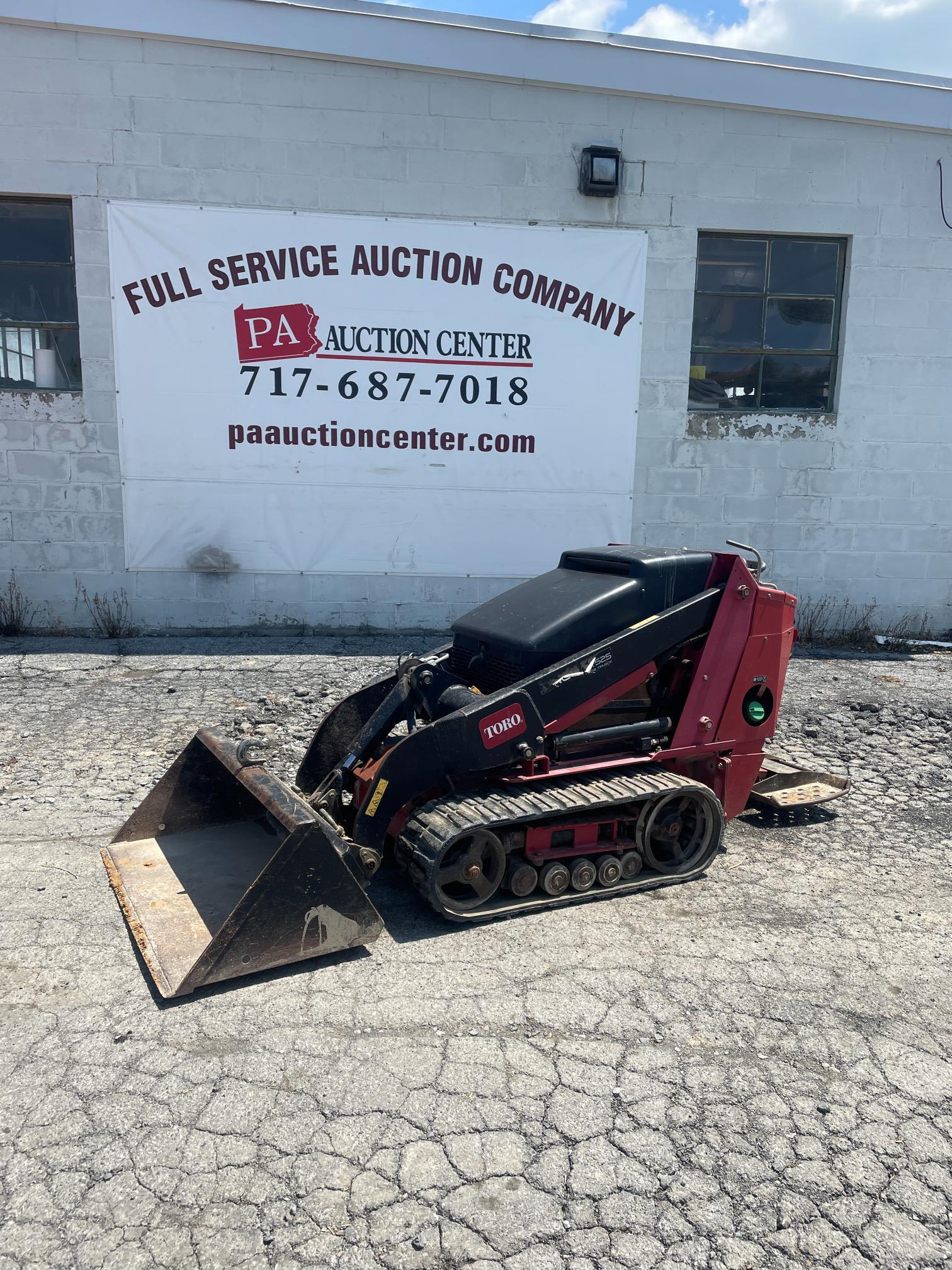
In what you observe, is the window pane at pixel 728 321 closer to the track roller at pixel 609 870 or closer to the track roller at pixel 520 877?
the track roller at pixel 609 870

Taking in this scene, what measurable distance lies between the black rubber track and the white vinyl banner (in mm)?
5342

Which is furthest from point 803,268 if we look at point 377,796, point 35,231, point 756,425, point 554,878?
point 377,796

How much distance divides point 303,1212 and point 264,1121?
0.36 meters

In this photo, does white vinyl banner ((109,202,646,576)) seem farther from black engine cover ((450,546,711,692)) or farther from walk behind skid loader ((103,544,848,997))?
black engine cover ((450,546,711,692))

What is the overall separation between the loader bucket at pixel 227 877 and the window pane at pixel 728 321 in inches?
271

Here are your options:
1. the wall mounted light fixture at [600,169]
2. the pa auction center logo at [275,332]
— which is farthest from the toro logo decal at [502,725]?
the wall mounted light fixture at [600,169]

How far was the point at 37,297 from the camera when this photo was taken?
28.8 feet

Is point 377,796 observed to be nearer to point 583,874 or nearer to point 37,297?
point 583,874

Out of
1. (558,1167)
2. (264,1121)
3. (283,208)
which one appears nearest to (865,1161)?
(558,1167)

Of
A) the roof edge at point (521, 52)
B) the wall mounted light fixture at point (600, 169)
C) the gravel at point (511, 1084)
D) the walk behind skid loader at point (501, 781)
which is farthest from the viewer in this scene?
the wall mounted light fixture at point (600, 169)

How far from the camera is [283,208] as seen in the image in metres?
8.67

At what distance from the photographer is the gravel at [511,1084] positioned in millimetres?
2307

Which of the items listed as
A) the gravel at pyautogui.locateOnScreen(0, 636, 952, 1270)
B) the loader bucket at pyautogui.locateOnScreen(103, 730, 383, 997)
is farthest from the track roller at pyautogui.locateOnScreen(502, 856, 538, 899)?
the loader bucket at pyautogui.locateOnScreen(103, 730, 383, 997)

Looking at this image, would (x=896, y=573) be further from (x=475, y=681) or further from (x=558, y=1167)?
(x=558, y=1167)
